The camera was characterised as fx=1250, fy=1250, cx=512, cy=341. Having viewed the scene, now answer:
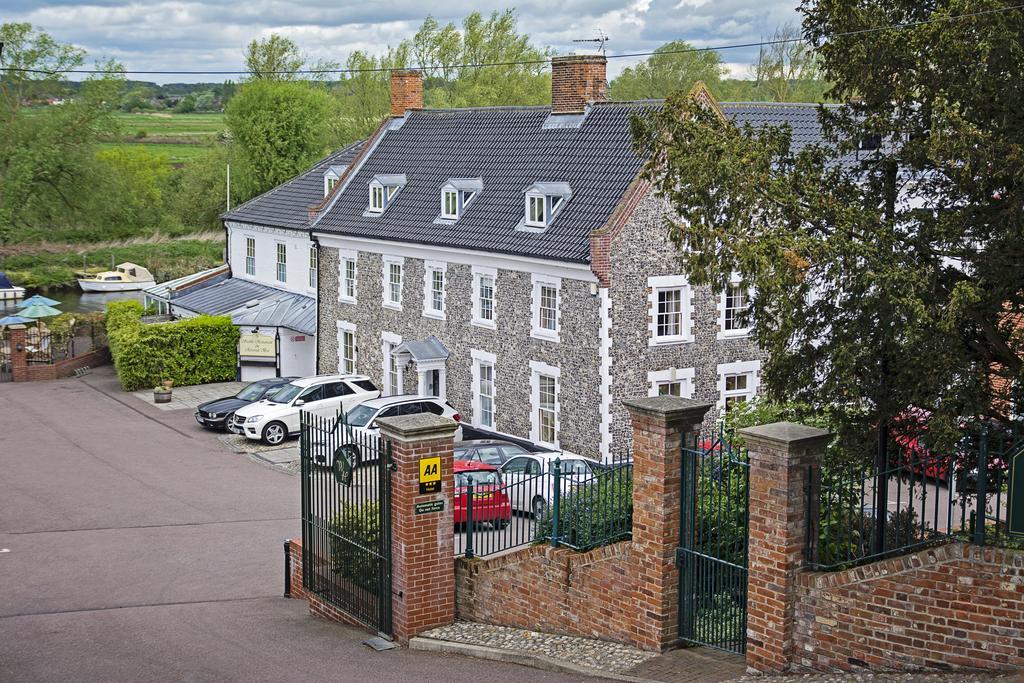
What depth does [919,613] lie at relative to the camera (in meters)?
10.8

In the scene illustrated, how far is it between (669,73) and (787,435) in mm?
71782

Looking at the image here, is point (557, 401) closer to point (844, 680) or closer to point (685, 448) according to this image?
point (685, 448)

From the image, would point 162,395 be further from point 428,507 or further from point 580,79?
point 428,507

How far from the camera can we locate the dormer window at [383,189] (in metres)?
37.5

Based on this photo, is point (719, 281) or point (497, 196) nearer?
point (719, 281)

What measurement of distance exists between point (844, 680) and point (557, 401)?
19007 millimetres

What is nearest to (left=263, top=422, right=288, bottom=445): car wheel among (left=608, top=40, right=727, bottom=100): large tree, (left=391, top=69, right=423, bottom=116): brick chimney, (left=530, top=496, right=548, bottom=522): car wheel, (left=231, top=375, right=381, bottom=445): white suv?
(left=231, top=375, right=381, bottom=445): white suv

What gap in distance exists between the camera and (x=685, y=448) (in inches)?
502

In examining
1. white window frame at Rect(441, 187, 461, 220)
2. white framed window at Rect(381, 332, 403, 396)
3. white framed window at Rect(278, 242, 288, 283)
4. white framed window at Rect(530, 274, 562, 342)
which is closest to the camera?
white framed window at Rect(530, 274, 562, 342)

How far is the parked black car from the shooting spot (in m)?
33.6

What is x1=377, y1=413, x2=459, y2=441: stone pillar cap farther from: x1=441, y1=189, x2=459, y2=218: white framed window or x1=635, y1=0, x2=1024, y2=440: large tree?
x1=441, y1=189, x2=459, y2=218: white framed window

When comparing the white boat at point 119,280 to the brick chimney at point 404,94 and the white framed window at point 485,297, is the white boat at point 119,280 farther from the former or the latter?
the white framed window at point 485,297

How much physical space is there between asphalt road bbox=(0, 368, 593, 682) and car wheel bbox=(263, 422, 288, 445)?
4.12 ft

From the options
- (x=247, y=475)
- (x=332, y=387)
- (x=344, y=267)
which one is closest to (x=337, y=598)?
(x=247, y=475)
